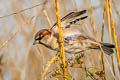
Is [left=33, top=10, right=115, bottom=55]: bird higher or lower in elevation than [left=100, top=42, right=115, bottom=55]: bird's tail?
higher

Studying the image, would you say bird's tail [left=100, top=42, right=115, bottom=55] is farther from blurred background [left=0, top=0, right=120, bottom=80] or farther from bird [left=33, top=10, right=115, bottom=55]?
blurred background [left=0, top=0, right=120, bottom=80]

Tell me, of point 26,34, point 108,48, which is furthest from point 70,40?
point 26,34

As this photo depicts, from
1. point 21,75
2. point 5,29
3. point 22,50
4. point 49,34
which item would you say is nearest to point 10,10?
point 5,29

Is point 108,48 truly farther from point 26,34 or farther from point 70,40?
point 26,34

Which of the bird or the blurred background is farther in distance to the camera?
the blurred background

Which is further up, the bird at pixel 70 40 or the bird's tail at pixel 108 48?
the bird at pixel 70 40

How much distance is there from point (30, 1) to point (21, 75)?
2.39ft

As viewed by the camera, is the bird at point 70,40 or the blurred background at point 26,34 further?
the blurred background at point 26,34

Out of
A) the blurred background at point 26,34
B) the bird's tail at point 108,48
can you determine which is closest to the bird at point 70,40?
the bird's tail at point 108,48

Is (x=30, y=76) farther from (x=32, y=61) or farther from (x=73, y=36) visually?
(x=73, y=36)

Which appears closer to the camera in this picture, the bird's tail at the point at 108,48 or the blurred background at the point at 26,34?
the bird's tail at the point at 108,48

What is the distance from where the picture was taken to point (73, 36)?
2.17 meters

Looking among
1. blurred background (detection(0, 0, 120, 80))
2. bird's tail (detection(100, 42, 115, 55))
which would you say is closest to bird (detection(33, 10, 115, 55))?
bird's tail (detection(100, 42, 115, 55))

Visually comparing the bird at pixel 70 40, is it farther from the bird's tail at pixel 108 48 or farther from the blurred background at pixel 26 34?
the blurred background at pixel 26 34
